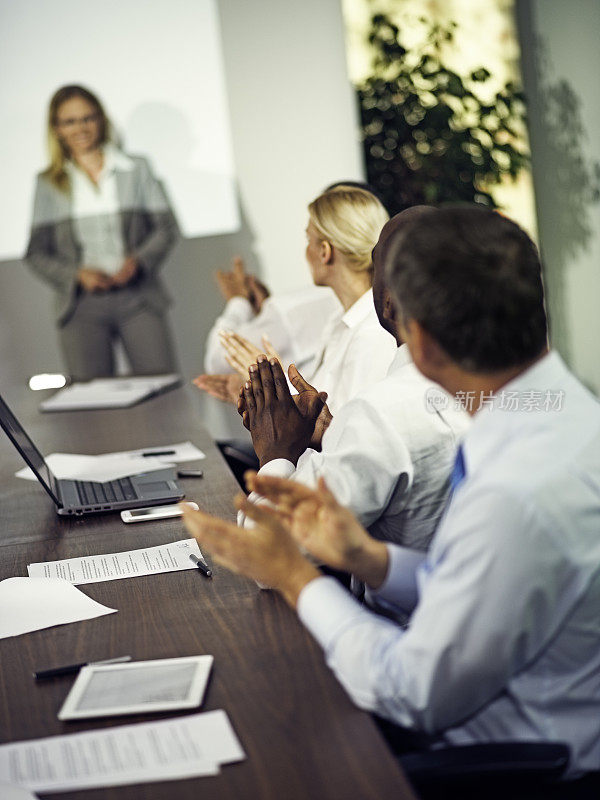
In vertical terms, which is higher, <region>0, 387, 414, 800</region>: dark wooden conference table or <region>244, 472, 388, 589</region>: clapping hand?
<region>244, 472, 388, 589</region>: clapping hand

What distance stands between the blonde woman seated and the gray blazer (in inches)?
102

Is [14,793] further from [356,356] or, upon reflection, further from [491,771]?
[356,356]

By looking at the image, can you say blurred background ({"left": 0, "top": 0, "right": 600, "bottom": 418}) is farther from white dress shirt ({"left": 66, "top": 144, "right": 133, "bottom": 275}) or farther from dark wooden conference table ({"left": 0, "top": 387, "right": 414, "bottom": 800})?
dark wooden conference table ({"left": 0, "top": 387, "right": 414, "bottom": 800})

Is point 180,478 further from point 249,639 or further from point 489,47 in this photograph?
point 489,47

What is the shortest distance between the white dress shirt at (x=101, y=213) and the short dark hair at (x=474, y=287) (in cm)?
434

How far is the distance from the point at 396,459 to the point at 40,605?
649mm

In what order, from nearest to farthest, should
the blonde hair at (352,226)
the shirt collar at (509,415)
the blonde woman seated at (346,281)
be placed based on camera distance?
the shirt collar at (509,415), the blonde woman seated at (346,281), the blonde hair at (352,226)

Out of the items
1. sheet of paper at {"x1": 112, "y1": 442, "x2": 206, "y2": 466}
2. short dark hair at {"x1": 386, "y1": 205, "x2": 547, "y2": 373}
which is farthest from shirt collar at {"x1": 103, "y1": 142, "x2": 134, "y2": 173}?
short dark hair at {"x1": 386, "y1": 205, "x2": 547, "y2": 373}

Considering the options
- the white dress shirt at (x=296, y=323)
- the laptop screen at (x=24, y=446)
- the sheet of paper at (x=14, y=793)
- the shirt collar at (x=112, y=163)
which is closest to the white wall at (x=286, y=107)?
the shirt collar at (x=112, y=163)

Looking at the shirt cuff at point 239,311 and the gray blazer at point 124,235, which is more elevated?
the gray blazer at point 124,235

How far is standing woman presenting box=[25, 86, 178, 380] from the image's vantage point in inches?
207

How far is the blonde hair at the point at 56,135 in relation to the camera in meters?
5.15

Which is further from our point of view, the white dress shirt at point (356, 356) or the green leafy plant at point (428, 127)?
the green leafy plant at point (428, 127)

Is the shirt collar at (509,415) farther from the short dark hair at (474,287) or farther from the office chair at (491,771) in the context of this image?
the office chair at (491,771)
